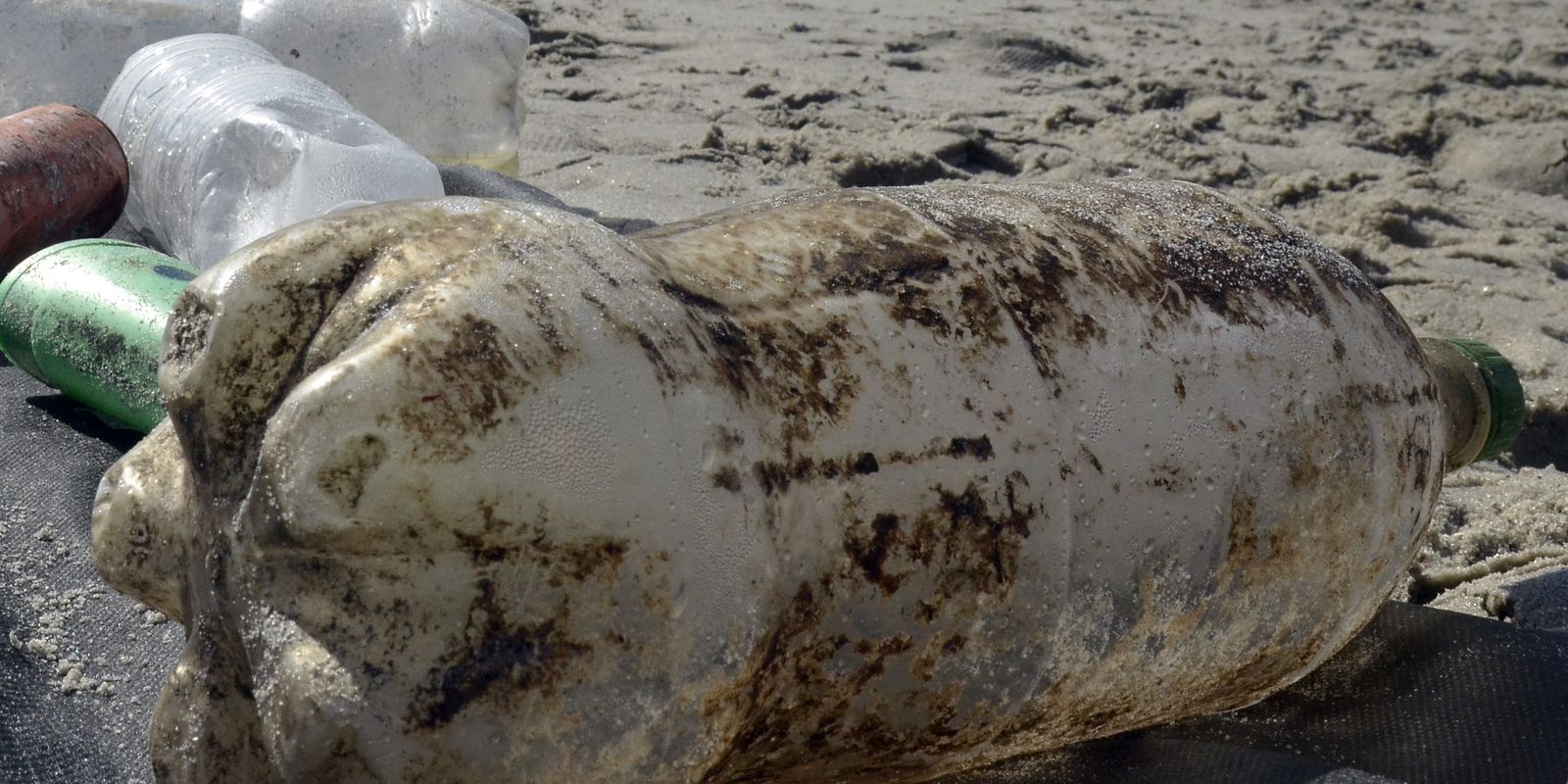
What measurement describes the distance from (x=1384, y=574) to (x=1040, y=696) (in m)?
0.47

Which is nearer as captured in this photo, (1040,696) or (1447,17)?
(1040,696)

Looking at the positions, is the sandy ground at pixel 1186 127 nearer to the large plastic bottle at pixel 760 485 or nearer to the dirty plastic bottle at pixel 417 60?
the dirty plastic bottle at pixel 417 60

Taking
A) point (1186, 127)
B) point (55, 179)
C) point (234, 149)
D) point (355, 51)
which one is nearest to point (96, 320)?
point (55, 179)

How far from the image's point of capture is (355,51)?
11.3 feet

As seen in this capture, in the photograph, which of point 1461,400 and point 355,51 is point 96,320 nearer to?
point 355,51

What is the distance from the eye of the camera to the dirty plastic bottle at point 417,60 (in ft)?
11.3

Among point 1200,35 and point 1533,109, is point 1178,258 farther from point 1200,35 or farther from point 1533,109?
point 1200,35

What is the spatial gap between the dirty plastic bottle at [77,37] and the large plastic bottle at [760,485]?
2400 mm

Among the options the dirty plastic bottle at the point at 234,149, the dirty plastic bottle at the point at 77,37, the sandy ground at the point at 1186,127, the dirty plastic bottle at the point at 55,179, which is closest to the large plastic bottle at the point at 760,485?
the sandy ground at the point at 1186,127

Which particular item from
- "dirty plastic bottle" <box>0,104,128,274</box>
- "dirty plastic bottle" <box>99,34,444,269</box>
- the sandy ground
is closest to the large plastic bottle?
the sandy ground

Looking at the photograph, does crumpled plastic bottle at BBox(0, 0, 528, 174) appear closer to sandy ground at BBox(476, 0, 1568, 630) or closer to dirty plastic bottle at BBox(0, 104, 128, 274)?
sandy ground at BBox(476, 0, 1568, 630)

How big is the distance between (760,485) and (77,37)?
2.82 metres

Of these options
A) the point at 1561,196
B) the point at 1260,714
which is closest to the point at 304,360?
the point at 1260,714

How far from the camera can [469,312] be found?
3.55 ft
